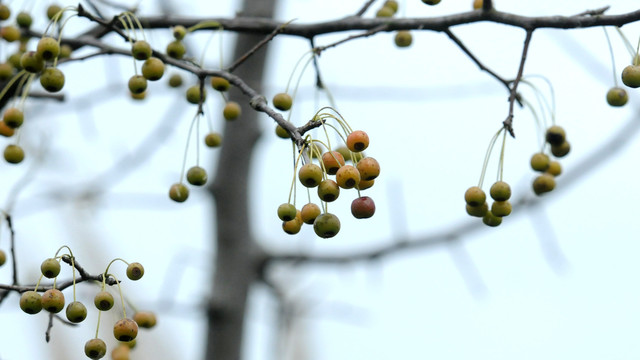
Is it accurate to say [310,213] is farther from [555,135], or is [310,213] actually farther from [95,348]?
[555,135]

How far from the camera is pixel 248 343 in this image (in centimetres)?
477

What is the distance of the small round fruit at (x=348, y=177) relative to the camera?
170 centimetres

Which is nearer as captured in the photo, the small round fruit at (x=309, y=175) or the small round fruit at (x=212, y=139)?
the small round fruit at (x=309, y=175)

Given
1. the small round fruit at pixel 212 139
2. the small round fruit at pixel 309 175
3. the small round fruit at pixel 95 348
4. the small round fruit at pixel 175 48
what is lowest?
the small round fruit at pixel 95 348

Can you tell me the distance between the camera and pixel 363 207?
73.9 inches

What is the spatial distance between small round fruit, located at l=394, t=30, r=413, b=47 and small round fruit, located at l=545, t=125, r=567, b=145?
655mm

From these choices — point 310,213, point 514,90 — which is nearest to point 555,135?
point 514,90

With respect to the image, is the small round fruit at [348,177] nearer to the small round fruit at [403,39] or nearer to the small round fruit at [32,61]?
the small round fruit at [32,61]

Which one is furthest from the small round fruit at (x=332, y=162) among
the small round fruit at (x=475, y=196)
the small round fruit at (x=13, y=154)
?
the small round fruit at (x=13, y=154)

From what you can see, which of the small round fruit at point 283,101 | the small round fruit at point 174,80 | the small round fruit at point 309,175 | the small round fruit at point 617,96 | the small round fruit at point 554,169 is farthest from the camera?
the small round fruit at point 174,80

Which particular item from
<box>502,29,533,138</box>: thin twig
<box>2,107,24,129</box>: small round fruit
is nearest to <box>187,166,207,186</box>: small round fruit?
<box>2,107,24,129</box>: small round fruit

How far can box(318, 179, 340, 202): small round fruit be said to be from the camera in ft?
5.53

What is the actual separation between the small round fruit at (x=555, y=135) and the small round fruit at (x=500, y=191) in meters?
0.43

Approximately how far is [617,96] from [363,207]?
1.26 metres
